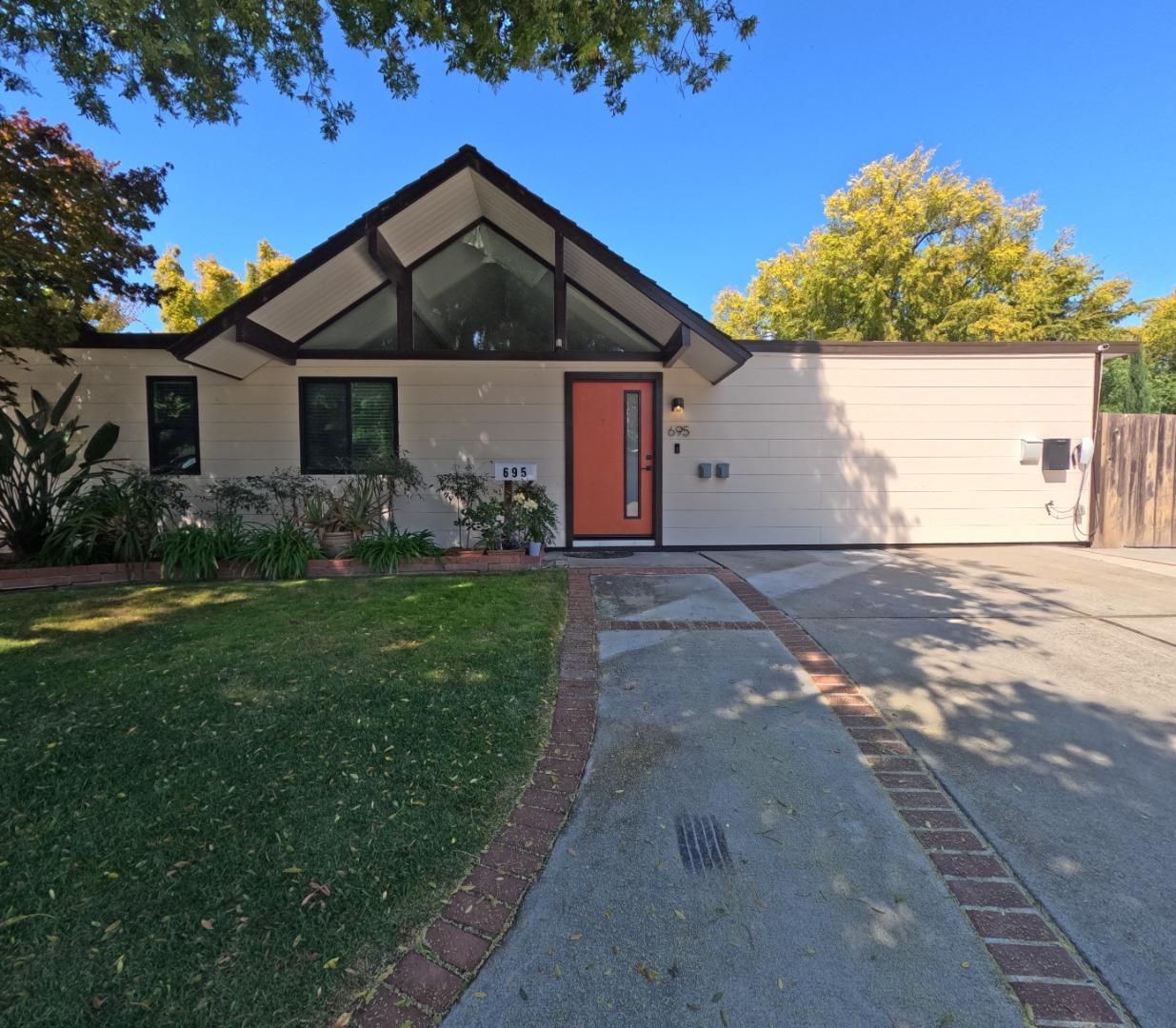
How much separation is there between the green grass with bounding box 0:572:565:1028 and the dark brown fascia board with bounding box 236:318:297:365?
127 inches

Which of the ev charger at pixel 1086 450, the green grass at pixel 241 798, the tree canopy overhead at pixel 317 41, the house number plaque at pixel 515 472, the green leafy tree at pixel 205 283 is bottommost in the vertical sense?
the green grass at pixel 241 798

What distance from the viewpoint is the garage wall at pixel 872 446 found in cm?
785

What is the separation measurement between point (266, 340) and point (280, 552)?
2.50 meters

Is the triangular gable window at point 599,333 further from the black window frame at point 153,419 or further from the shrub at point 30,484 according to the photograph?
the shrub at point 30,484

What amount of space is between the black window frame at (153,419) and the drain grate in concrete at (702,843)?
794cm

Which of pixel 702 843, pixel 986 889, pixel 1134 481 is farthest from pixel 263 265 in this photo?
pixel 986 889

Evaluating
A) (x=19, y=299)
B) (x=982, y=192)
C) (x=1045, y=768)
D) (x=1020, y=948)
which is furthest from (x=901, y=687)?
(x=982, y=192)

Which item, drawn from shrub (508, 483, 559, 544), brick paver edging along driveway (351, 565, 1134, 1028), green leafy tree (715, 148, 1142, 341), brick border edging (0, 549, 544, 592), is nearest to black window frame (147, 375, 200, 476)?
brick border edging (0, 549, 544, 592)

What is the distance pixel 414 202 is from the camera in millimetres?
6102

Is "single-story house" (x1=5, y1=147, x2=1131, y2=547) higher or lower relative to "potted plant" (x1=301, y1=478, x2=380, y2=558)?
higher

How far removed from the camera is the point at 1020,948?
168 cm

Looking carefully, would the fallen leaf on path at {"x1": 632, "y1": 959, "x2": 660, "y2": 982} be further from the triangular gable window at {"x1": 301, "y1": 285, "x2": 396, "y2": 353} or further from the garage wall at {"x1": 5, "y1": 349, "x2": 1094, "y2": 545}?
the triangular gable window at {"x1": 301, "y1": 285, "x2": 396, "y2": 353}

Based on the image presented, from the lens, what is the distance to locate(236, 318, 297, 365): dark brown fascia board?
6094 millimetres

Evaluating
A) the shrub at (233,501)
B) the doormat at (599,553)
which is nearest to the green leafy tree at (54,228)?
the shrub at (233,501)
